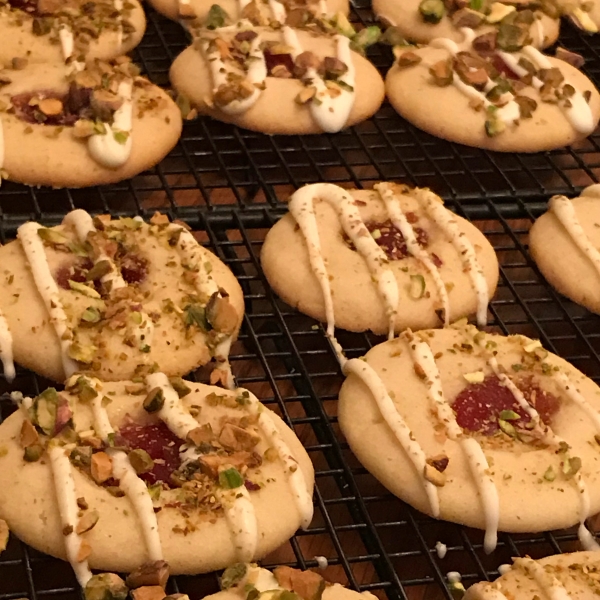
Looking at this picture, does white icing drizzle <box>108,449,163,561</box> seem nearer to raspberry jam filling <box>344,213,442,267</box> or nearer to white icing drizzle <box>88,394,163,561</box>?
white icing drizzle <box>88,394,163,561</box>

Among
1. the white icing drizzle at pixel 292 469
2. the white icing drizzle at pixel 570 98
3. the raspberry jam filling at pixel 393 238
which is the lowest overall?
the white icing drizzle at pixel 292 469

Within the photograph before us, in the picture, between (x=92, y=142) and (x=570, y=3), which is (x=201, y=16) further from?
(x=570, y=3)

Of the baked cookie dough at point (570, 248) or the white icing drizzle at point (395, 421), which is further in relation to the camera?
the baked cookie dough at point (570, 248)

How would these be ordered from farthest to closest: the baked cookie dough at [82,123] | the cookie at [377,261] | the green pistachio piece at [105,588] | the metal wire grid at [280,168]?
the metal wire grid at [280,168] < the baked cookie dough at [82,123] < the cookie at [377,261] < the green pistachio piece at [105,588]

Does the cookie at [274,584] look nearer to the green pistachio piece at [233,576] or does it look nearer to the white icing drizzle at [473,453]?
the green pistachio piece at [233,576]

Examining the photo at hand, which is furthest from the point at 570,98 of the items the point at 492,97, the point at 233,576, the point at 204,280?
the point at 233,576

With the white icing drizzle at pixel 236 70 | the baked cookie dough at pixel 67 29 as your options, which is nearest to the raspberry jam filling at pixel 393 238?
the white icing drizzle at pixel 236 70

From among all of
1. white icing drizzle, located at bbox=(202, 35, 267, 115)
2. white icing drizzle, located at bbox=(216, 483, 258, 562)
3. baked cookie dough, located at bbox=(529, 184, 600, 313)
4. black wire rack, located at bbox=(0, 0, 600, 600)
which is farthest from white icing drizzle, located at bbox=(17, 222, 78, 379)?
baked cookie dough, located at bbox=(529, 184, 600, 313)

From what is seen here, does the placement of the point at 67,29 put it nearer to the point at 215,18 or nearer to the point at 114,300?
the point at 215,18
